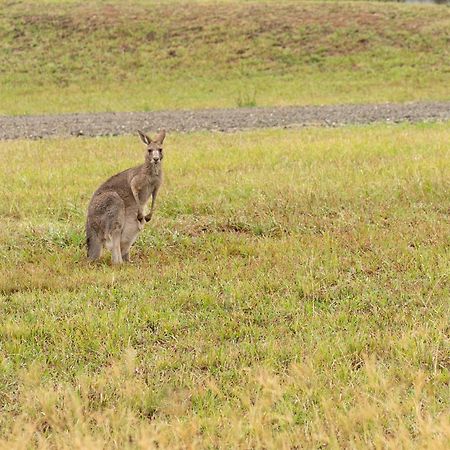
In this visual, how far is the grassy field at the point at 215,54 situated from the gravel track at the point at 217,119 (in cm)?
445

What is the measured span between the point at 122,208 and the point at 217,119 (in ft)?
54.5

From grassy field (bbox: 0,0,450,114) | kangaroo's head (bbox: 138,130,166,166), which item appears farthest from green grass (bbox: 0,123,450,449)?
grassy field (bbox: 0,0,450,114)

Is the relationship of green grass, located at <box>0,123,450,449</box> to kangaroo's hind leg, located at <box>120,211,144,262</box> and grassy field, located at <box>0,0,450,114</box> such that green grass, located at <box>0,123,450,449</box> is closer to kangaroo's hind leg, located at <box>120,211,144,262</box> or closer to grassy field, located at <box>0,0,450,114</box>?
kangaroo's hind leg, located at <box>120,211,144,262</box>

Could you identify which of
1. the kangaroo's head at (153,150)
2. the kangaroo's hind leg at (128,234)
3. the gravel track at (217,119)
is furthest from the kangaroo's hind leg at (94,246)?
the gravel track at (217,119)

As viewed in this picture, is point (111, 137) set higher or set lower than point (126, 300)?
lower

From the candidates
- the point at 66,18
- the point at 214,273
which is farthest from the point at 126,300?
the point at 66,18

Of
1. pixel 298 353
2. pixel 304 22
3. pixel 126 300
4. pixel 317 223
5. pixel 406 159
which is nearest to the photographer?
pixel 298 353

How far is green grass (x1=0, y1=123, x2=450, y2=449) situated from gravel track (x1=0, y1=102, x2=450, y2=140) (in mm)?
9480

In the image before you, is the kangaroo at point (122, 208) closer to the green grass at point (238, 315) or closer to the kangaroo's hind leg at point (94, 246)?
the kangaroo's hind leg at point (94, 246)

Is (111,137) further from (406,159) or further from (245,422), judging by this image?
(245,422)

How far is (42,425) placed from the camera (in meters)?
4.62

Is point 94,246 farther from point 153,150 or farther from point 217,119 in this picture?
point 217,119

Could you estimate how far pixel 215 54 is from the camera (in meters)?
45.0

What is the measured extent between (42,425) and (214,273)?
335 cm
